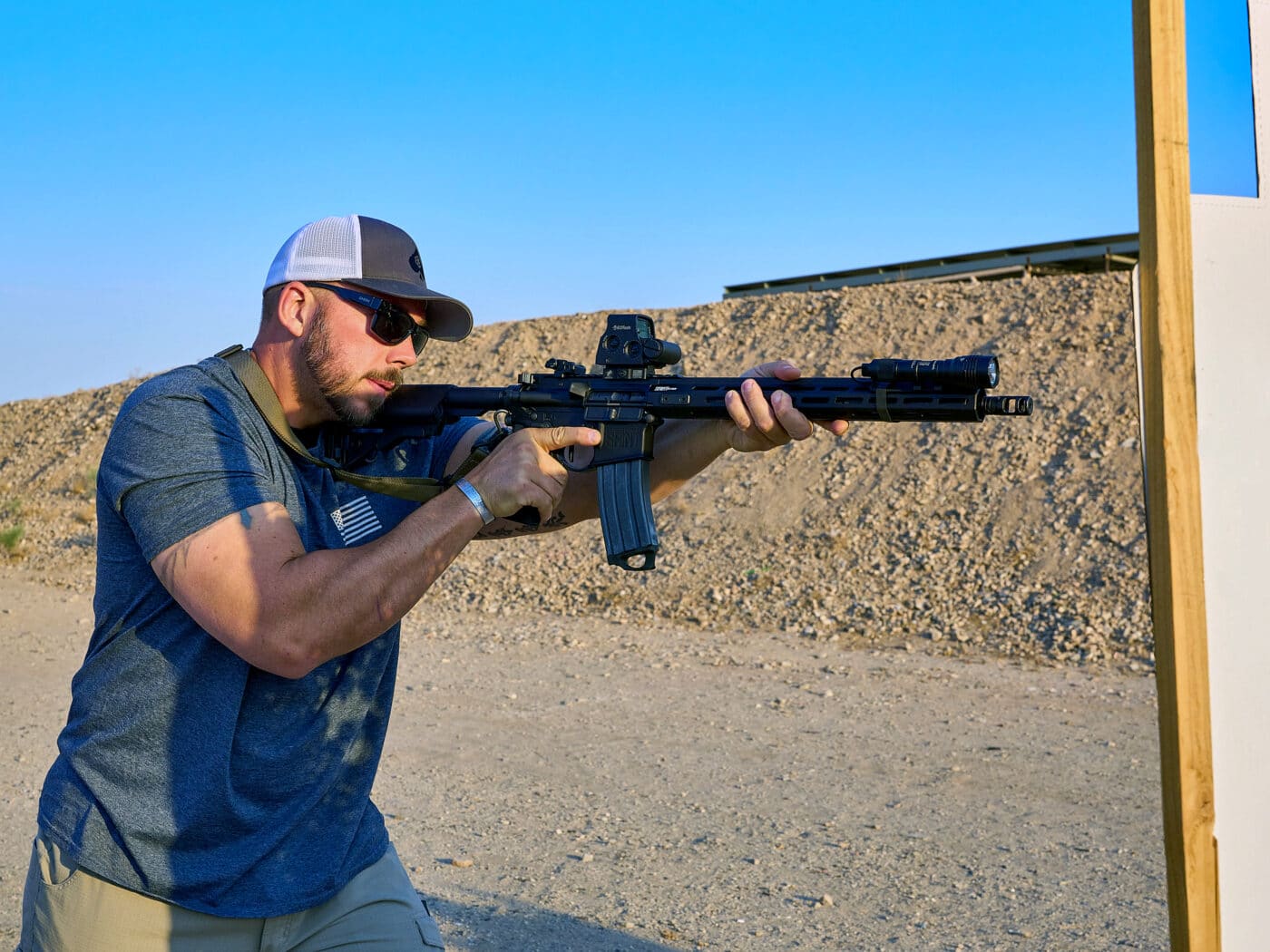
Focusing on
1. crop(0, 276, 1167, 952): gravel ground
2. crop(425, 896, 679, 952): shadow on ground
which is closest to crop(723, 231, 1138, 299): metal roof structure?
crop(0, 276, 1167, 952): gravel ground

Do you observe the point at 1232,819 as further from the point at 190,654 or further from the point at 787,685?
the point at 787,685

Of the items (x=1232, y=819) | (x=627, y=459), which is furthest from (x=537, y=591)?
(x=1232, y=819)

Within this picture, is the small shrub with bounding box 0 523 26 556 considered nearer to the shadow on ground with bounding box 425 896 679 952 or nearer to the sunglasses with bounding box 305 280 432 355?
the shadow on ground with bounding box 425 896 679 952

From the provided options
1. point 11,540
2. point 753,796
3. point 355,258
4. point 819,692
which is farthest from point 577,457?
point 11,540

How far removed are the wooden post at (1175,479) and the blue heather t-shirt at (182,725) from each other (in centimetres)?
169

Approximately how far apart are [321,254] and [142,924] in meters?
1.52

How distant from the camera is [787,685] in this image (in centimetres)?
899

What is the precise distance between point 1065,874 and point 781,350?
50.8 feet

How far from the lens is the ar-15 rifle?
295 cm

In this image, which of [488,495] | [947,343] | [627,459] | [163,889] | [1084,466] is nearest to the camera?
[163,889]

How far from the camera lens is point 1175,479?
6.86 ft

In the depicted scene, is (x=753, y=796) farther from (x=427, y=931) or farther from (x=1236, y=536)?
(x=1236, y=536)

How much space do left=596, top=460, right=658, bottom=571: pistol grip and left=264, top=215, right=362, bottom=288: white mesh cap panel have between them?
0.90 meters

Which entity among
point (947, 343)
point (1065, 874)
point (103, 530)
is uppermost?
point (947, 343)
